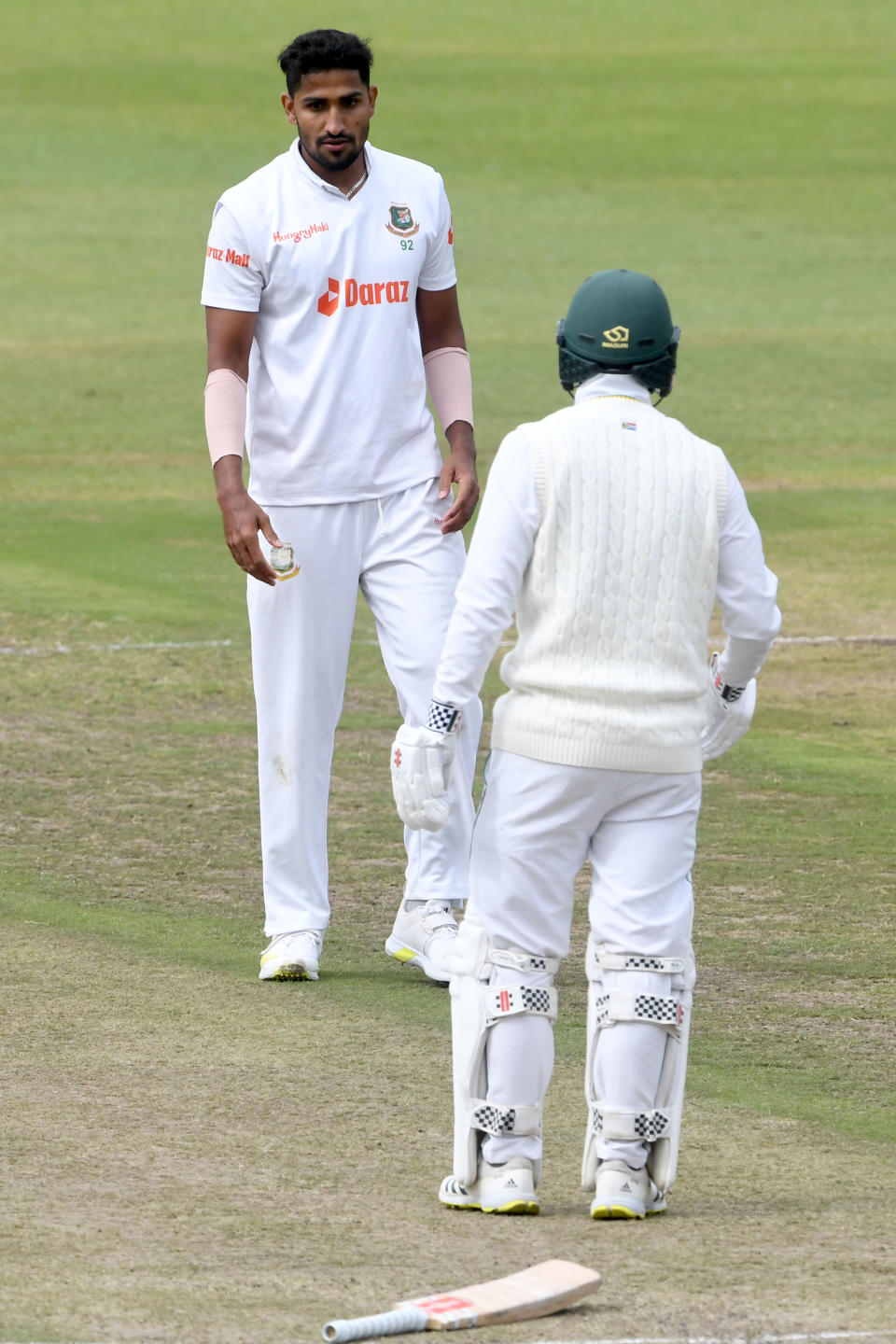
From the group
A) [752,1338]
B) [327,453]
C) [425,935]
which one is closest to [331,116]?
[327,453]

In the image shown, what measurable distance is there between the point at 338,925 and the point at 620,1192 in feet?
8.58

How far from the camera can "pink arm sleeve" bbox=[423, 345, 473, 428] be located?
665cm

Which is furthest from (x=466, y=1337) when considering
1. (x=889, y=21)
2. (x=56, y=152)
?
(x=889, y=21)

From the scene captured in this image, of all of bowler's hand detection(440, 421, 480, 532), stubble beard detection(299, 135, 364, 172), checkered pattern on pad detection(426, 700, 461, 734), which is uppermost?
stubble beard detection(299, 135, 364, 172)

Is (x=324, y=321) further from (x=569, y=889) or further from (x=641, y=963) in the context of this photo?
(x=641, y=963)

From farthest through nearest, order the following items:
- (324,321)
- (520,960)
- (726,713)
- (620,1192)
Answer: (324,321) < (726,713) < (520,960) < (620,1192)

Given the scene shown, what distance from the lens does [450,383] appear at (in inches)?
263

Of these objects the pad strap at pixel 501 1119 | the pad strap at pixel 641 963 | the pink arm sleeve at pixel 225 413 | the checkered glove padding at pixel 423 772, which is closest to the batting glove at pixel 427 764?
the checkered glove padding at pixel 423 772

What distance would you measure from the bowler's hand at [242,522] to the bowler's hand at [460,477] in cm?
46

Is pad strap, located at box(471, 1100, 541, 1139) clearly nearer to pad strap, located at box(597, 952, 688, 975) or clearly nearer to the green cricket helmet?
pad strap, located at box(597, 952, 688, 975)

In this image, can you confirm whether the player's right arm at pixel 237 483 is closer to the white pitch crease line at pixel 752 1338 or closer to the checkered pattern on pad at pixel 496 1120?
the checkered pattern on pad at pixel 496 1120

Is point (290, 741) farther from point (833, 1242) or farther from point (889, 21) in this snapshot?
point (889, 21)

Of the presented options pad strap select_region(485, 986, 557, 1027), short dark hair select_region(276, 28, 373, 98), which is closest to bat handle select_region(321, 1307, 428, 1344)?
pad strap select_region(485, 986, 557, 1027)

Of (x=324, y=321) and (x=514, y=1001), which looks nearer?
(x=514, y=1001)
